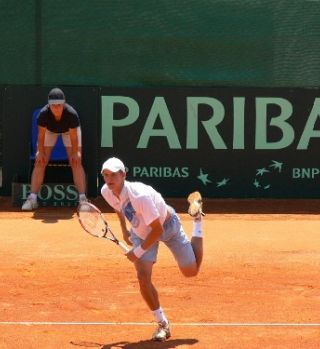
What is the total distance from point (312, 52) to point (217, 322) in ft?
26.6

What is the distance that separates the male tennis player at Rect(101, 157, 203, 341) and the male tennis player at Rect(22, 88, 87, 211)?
611cm

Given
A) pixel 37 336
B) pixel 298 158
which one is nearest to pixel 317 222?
pixel 298 158

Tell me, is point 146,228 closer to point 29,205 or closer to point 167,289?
point 167,289

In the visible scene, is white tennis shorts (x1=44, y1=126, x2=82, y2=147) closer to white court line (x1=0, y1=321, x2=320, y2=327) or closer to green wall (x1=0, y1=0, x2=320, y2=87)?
green wall (x1=0, y1=0, x2=320, y2=87)

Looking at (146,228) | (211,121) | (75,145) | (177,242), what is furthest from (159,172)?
(146,228)

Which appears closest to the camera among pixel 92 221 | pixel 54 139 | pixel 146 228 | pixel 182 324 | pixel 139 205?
pixel 139 205

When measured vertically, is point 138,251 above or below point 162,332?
above

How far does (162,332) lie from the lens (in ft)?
22.6

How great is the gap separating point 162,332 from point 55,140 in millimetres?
7069

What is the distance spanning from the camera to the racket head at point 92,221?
276 inches

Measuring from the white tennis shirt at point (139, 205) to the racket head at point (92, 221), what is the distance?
0.61 ft

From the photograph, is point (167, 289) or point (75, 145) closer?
point (167, 289)

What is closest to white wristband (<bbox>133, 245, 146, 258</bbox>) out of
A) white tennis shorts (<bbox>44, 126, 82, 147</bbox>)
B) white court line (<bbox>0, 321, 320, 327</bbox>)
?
white court line (<bbox>0, 321, 320, 327</bbox>)

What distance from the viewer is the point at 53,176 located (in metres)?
14.5
